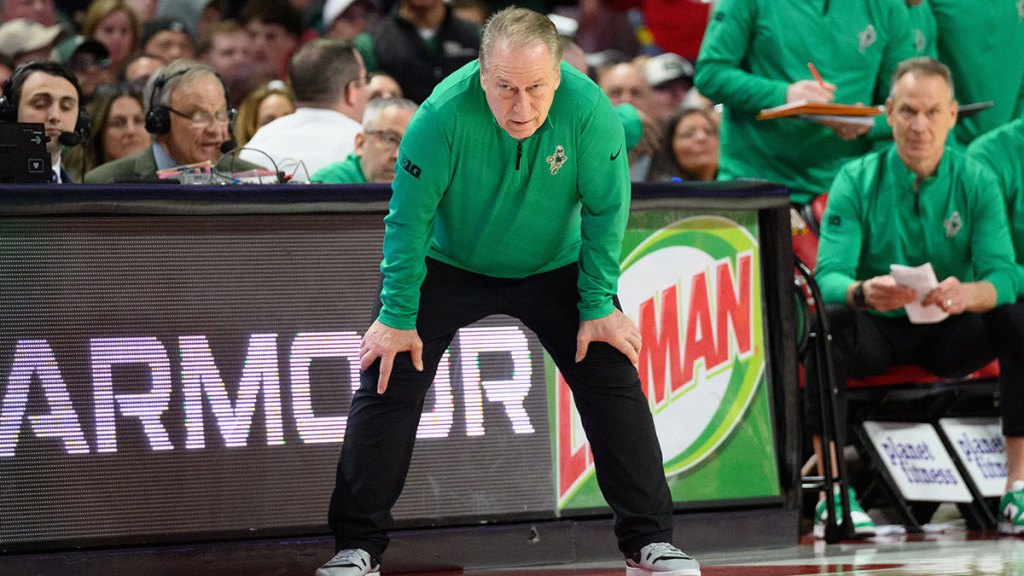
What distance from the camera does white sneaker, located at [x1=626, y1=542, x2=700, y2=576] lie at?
4336 mm

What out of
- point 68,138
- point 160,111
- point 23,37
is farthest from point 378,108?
point 23,37

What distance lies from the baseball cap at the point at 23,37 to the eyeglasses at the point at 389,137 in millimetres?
3482

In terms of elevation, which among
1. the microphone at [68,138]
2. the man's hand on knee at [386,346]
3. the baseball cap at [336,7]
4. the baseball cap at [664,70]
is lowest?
the man's hand on knee at [386,346]

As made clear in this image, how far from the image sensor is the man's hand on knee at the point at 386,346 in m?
4.29

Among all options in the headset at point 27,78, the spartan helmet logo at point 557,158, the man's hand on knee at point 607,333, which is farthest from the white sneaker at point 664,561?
the headset at point 27,78

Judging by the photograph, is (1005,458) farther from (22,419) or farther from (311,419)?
(22,419)

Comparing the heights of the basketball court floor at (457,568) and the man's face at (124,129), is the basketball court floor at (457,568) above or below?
below

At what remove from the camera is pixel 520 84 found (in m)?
3.97

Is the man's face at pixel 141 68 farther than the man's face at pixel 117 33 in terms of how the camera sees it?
No

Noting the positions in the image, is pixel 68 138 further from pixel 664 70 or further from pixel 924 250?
pixel 664 70

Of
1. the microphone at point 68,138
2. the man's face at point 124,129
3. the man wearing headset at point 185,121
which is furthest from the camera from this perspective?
the man's face at point 124,129

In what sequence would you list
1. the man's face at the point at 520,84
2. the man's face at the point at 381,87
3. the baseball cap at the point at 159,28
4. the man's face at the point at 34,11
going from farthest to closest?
the man's face at the point at 34,11 < the baseball cap at the point at 159,28 < the man's face at the point at 381,87 < the man's face at the point at 520,84

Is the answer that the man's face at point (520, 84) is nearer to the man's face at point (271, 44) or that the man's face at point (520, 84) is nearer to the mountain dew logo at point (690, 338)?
the mountain dew logo at point (690, 338)

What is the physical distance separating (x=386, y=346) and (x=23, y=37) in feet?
19.3
